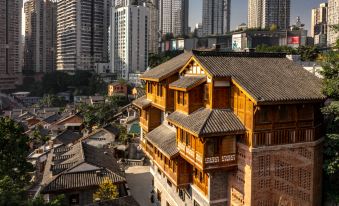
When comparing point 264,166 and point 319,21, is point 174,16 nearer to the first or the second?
point 319,21

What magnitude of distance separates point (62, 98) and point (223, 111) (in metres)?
108

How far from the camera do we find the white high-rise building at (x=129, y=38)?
12775cm

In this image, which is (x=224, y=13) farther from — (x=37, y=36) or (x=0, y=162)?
(x=0, y=162)

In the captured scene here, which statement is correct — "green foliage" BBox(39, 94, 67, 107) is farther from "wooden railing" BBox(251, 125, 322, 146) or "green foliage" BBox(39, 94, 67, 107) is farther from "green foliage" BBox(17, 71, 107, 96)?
"wooden railing" BBox(251, 125, 322, 146)

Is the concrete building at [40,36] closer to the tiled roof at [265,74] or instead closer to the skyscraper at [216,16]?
the skyscraper at [216,16]

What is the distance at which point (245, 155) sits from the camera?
64.4 ft

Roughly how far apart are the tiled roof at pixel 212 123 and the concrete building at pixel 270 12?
409ft

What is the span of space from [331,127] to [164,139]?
12.1 meters

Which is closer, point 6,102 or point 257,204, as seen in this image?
point 257,204

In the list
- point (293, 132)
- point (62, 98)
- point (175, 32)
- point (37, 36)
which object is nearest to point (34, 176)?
point (293, 132)

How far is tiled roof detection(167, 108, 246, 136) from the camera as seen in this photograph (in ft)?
62.1

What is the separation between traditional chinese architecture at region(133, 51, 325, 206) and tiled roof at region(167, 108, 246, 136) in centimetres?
6

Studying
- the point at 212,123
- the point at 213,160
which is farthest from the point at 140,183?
the point at 212,123

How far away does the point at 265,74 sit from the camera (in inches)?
857
